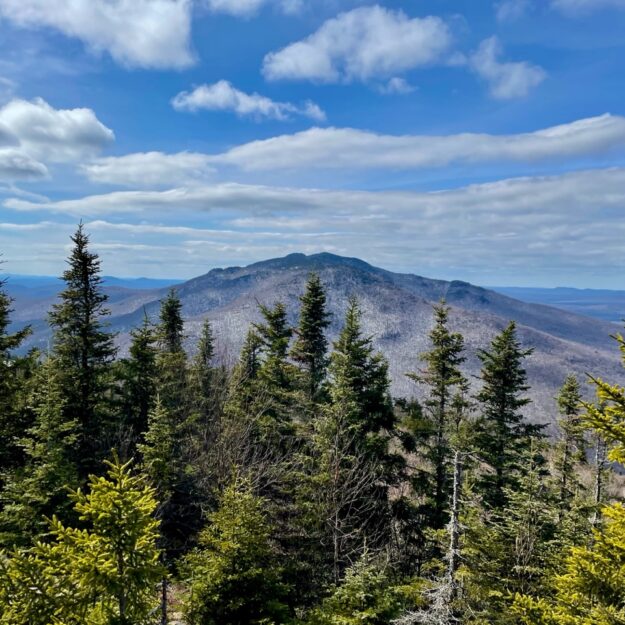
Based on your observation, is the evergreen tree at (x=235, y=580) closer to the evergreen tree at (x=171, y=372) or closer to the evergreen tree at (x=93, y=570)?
the evergreen tree at (x=93, y=570)

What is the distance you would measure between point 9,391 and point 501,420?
24.0 meters

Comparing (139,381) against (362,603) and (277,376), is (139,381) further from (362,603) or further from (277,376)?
(362,603)

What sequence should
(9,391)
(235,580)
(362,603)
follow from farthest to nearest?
1. (9,391)
2. (235,580)
3. (362,603)

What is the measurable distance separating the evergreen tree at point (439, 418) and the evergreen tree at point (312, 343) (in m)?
6.21

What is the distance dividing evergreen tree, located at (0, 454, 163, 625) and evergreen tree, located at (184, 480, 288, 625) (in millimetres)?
6107

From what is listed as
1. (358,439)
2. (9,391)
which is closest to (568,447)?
(358,439)

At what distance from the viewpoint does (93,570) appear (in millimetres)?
A: 6598

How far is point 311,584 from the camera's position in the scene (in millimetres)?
18578

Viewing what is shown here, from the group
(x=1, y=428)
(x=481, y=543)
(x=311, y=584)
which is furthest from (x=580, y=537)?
(x=1, y=428)

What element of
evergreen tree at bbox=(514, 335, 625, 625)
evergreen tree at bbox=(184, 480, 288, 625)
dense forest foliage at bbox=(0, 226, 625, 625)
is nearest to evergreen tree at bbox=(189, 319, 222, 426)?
dense forest foliage at bbox=(0, 226, 625, 625)

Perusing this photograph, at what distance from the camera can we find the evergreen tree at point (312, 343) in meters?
26.5

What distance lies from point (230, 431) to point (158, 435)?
5.49 meters

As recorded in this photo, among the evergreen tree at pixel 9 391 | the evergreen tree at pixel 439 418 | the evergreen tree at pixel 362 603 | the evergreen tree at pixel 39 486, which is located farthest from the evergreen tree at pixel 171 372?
the evergreen tree at pixel 439 418

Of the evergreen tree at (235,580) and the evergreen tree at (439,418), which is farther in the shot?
the evergreen tree at (439,418)
